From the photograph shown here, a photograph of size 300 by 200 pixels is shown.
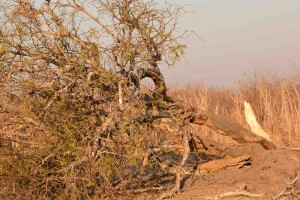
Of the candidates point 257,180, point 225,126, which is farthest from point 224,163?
point 257,180

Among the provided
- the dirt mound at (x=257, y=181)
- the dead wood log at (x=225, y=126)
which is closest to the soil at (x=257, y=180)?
the dirt mound at (x=257, y=181)

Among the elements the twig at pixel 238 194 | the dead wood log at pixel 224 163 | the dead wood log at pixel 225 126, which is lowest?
the twig at pixel 238 194

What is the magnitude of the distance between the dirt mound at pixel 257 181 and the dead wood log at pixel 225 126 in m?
0.32

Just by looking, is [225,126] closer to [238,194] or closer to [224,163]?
[224,163]

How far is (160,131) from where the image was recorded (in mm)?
8180

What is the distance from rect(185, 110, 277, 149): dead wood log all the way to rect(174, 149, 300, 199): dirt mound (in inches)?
12.8

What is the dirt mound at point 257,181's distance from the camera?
6.80 metres

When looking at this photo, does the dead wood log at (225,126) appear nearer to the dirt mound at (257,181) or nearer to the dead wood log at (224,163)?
the dirt mound at (257,181)

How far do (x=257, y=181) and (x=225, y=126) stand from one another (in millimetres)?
1433

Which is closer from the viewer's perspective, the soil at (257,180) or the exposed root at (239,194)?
the exposed root at (239,194)

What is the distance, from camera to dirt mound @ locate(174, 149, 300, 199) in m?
6.80

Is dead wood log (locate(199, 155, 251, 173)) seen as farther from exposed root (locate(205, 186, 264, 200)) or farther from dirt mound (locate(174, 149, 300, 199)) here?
exposed root (locate(205, 186, 264, 200))

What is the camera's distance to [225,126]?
29.2ft

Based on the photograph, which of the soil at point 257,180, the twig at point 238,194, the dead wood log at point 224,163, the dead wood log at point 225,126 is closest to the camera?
the twig at point 238,194
